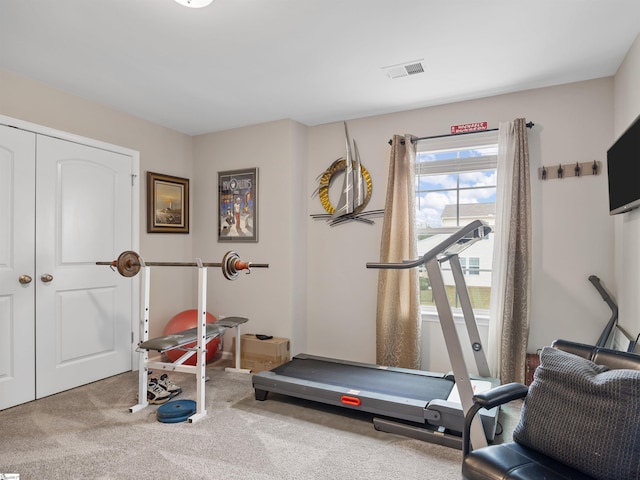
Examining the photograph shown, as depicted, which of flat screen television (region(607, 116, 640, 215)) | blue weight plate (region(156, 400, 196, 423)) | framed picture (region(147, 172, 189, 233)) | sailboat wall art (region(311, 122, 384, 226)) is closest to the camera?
flat screen television (region(607, 116, 640, 215))

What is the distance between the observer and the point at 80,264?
3.47 meters

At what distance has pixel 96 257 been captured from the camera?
360cm

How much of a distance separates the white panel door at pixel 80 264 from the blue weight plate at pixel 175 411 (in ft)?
3.52

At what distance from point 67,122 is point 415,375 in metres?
3.70

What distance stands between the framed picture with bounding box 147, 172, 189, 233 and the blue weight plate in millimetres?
2013

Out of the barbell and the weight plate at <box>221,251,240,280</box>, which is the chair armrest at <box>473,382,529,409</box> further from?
the weight plate at <box>221,251,240,280</box>

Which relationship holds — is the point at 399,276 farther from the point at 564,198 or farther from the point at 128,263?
the point at 128,263

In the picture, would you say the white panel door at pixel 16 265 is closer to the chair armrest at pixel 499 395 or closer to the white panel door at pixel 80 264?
the white panel door at pixel 80 264

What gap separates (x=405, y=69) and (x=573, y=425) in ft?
8.37

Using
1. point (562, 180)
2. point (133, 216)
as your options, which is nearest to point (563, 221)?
point (562, 180)

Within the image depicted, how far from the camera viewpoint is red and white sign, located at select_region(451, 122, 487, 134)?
356 cm

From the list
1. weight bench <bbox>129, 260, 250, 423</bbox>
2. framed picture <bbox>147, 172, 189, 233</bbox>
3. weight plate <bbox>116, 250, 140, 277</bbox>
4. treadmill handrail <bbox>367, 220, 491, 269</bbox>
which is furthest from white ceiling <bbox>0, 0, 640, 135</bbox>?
weight bench <bbox>129, 260, 250, 423</bbox>

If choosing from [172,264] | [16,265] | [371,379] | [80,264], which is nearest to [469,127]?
[371,379]

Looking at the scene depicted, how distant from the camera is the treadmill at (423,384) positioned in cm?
226
